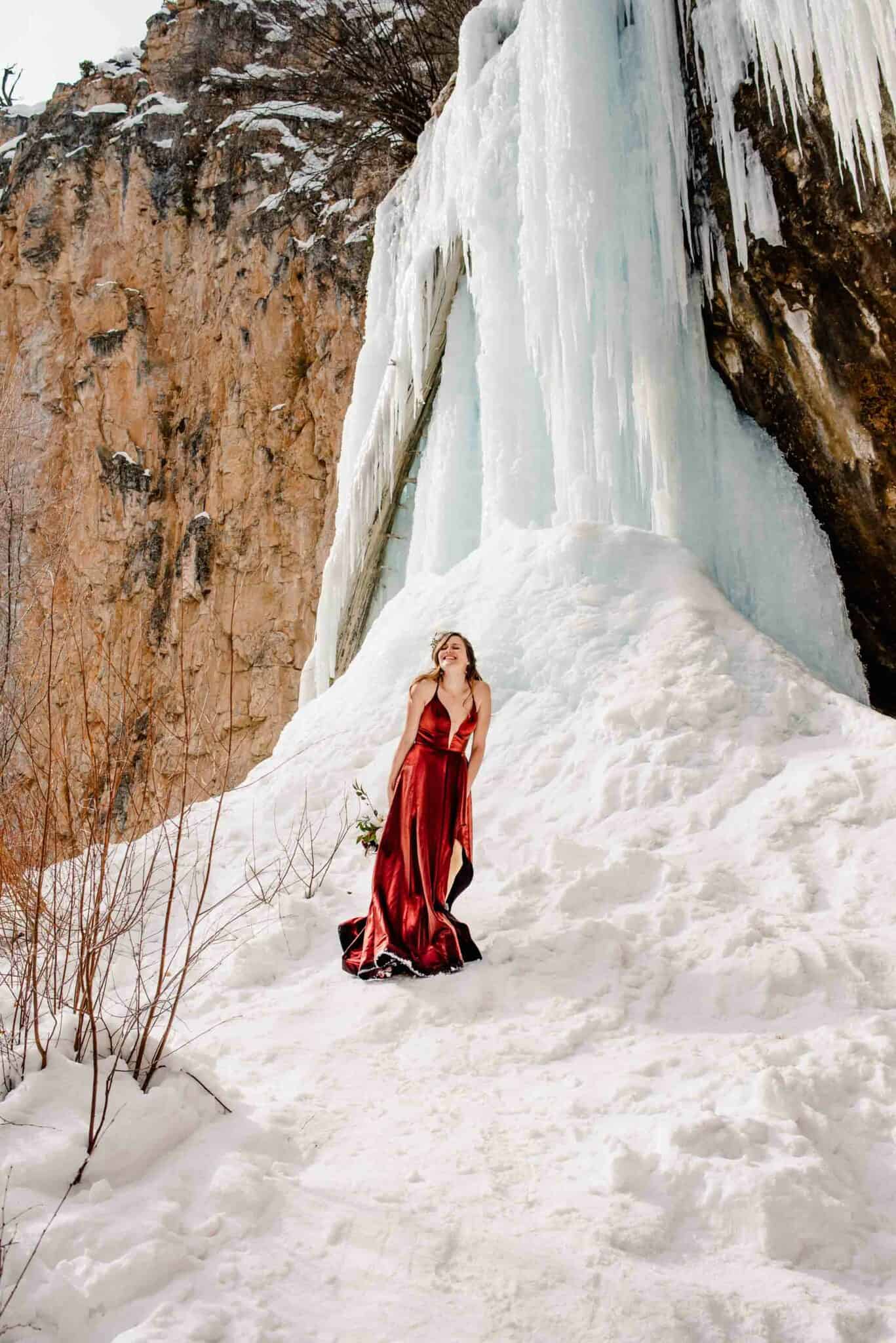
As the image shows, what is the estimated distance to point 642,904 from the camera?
301 centimetres

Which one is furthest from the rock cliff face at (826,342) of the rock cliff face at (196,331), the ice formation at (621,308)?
the rock cliff face at (196,331)

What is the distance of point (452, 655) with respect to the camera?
126 inches

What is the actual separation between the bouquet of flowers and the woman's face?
0.73 metres

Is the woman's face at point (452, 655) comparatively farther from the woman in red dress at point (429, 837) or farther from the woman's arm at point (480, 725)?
the woman's arm at point (480, 725)

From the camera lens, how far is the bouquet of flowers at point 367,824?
369cm

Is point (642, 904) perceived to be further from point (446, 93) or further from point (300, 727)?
point (446, 93)

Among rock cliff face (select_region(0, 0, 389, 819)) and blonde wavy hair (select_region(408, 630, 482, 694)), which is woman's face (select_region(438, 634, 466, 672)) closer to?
blonde wavy hair (select_region(408, 630, 482, 694))

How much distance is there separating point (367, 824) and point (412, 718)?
772 mm

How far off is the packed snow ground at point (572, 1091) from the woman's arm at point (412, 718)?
0.55 metres

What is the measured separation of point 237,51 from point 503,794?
12.4 meters

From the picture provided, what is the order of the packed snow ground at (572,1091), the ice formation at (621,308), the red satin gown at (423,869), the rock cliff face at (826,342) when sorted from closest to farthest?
the packed snow ground at (572,1091) → the red satin gown at (423,869) → the rock cliff face at (826,342) → the ice formation at (621,308)

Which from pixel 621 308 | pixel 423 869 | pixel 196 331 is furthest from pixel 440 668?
pixel 196 331

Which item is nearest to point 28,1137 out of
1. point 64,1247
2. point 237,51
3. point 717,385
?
point 64,1247

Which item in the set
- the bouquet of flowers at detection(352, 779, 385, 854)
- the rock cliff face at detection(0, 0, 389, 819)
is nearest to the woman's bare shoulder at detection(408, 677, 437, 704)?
the bouquet of flowers at detection(352, 779, 385, 854)
